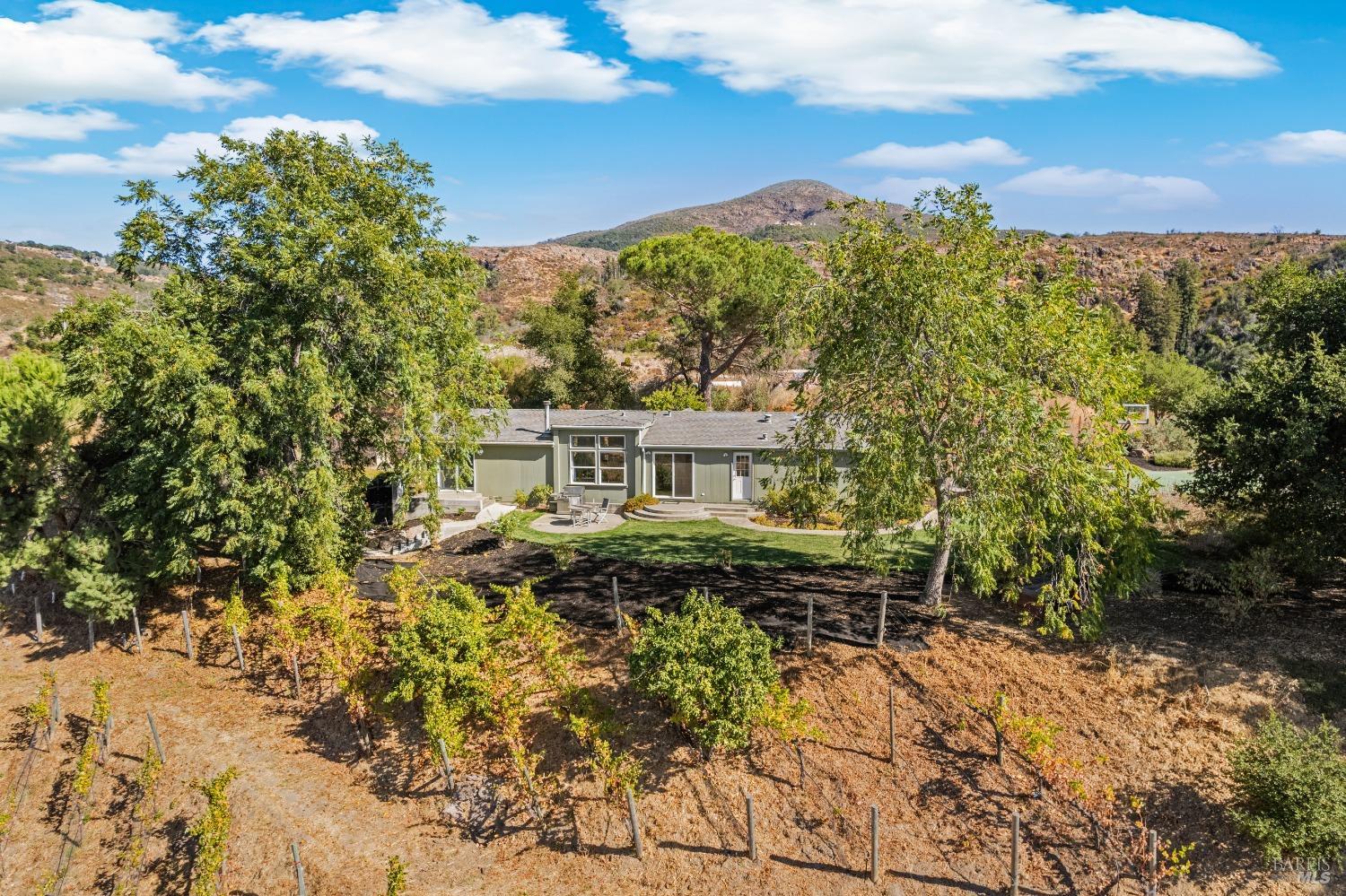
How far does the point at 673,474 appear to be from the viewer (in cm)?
2361

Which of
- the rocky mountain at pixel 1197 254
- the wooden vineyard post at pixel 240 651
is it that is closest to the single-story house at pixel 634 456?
the wooden vineyard post at pixel 240 651

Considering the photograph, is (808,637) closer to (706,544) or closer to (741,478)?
(706,544)

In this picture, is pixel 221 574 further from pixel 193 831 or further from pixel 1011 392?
pixel 1011 392

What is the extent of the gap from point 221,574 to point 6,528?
13.4ft

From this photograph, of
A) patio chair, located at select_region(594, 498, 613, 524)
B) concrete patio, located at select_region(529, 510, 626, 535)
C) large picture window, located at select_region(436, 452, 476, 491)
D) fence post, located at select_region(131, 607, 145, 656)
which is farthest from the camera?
patio chair, located at select_region(594, 498, 613, 524)

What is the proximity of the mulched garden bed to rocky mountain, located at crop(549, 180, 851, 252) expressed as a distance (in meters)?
114

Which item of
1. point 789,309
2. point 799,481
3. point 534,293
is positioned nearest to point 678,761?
point 799,481

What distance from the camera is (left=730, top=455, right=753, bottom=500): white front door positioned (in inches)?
904

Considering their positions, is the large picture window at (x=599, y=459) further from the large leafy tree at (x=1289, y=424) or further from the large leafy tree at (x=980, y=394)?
the large leafy tree at (x=1289, y=424)

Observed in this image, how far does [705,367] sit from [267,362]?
24328 millimetres

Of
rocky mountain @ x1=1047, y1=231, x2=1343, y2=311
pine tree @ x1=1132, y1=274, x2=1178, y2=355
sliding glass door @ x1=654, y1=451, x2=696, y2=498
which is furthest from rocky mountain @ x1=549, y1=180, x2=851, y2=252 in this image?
sliding glass door @ x1=654, y1=451, x2=696, y2=498

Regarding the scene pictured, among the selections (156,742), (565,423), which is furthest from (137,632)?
(565,423)

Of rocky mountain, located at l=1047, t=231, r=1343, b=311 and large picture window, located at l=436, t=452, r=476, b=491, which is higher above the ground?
rocky mountain, located at l=1047, t=231, r=1343, b=311

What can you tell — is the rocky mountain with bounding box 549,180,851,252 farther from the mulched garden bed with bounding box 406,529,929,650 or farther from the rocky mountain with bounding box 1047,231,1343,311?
the mulched garden bed with bounding box 406,529,929,650
